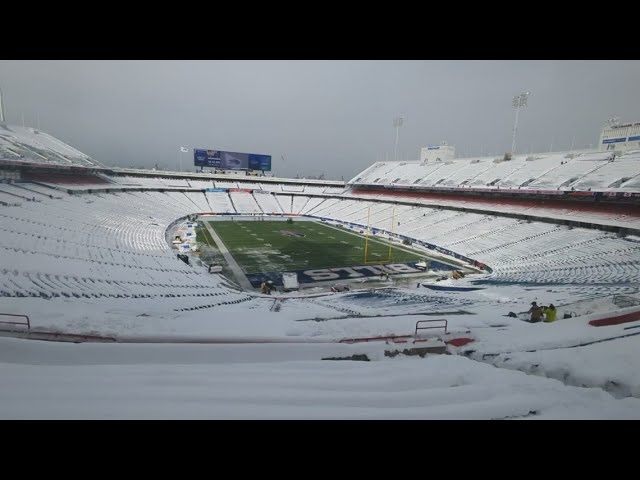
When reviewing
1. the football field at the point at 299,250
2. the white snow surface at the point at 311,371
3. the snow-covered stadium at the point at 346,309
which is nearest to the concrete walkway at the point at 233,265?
the snow-covered stadium at the point at 346,309

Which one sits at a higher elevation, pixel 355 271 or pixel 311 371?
pixel 311 371

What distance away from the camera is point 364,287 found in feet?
65.1

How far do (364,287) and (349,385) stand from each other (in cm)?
1747

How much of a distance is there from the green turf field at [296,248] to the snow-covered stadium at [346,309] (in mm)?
1396

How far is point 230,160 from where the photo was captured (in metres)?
62.4

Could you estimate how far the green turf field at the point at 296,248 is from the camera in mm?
24719

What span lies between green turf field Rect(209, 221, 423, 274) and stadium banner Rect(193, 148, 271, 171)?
942 inches

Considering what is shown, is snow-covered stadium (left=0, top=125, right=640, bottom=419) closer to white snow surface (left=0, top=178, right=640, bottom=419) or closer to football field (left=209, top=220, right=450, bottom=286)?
white snow surface (left=0, top=178, right=640, bottom=419)

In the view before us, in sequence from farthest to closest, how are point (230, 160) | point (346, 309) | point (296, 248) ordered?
1. point (230, 160)
2. point (296, 248)
3. point (346, 309)

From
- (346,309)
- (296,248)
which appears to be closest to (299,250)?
(296,248)

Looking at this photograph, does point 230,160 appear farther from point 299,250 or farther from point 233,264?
point 233,264

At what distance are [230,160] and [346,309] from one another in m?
58.7

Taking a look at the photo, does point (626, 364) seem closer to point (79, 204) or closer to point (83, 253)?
point (83, 253)
